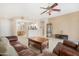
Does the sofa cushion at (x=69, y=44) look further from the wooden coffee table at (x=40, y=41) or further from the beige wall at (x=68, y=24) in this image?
the wooden coffee table at (x=40, y=41)

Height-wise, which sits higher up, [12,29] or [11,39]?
[12,29]

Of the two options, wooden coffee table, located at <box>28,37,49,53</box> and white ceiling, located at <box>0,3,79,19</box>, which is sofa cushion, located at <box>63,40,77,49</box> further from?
white ceiling, located at <box>0,3,79,19</box>

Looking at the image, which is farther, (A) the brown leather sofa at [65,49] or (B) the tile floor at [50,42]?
(B) the tile floor at [50,42]

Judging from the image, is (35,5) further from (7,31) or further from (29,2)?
(7,31)

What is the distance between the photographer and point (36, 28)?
87.4 inches

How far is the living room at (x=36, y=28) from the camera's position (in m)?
2.11

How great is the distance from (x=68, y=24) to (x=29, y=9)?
763mm


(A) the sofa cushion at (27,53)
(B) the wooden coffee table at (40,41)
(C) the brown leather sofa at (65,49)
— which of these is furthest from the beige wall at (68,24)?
(A) the sofa cushion at (27,53)

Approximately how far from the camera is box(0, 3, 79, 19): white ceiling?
2.10m

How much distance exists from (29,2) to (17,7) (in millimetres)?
234

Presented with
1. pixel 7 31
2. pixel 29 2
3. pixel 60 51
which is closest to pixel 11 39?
pixel 7 31

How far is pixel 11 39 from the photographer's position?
217 centimetres

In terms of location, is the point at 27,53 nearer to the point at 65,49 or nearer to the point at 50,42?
the point at 50,42

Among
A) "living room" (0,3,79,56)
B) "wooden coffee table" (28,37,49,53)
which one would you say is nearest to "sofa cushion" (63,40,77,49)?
"living room" (0,3,79,56)
